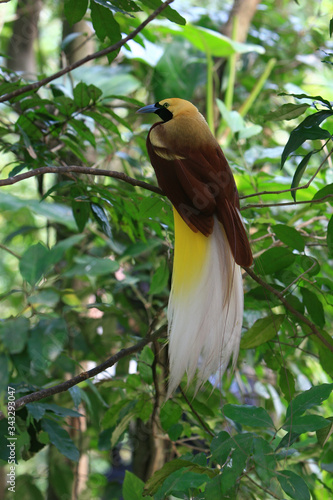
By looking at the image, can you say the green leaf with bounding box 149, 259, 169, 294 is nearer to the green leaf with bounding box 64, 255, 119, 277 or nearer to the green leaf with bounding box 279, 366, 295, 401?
the green leaf with bounding box 64, 255, 119, 277

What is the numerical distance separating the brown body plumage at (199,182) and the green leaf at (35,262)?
0.31m

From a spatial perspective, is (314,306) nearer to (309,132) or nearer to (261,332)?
(261,332)

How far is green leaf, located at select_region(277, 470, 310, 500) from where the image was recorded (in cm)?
55

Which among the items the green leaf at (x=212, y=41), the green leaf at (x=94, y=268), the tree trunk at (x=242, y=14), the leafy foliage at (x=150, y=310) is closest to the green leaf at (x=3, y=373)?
the leafy foliage at (x=150, y=310)

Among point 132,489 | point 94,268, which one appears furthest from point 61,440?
point 94,268

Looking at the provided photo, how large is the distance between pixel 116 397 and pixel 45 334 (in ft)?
1.67

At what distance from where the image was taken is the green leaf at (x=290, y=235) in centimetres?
77

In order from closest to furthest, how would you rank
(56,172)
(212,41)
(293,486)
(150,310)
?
(293,486) → (56,172) → (150,310) → (212,41)

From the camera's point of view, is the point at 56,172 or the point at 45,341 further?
the point at 45,341

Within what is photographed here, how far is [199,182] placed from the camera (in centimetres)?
70

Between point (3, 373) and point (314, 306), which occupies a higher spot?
point (314, 306)

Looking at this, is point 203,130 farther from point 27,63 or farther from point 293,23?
point 293,23

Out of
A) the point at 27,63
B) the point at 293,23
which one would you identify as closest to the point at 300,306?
the point at 27,63

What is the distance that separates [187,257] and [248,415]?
0.22 m
